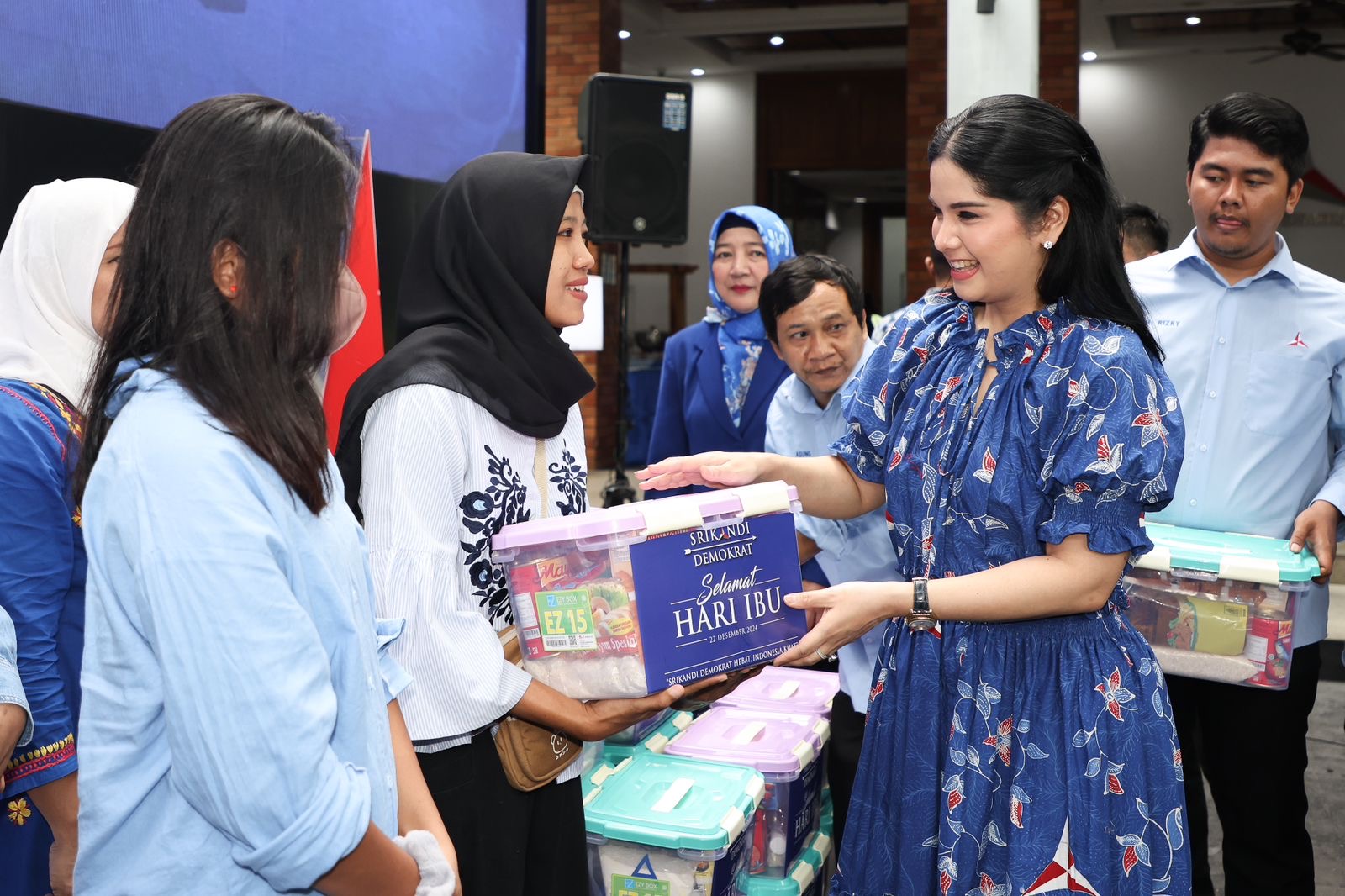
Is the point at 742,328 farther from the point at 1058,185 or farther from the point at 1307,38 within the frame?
the point at 1307,38

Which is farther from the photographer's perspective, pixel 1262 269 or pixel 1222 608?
pixel 1262 269

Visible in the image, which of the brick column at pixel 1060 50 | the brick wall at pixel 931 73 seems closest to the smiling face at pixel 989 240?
the brick wall at pixel 931 73

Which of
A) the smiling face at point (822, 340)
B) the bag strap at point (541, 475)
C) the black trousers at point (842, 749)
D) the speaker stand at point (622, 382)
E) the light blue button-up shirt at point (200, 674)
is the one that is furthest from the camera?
the speaker stand at point (622, 382)

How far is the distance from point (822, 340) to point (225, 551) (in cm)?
196

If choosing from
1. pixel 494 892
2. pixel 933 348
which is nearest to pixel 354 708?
pixel 494 892

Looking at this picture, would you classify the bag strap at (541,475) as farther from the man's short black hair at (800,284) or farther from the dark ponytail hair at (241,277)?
the man's short black hair at (800,284)

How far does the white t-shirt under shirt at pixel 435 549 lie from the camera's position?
4.66 feet

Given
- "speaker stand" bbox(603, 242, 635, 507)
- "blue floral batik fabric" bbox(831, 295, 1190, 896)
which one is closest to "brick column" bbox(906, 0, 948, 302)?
"speaker stand" bbox(603, 242, 635, 507)

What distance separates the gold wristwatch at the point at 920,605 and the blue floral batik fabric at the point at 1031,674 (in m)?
0.02

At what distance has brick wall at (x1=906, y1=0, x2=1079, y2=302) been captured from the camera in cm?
848

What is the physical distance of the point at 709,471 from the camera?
1945 millimetres

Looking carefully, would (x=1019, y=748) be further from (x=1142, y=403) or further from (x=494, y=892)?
(x=494, y=892)

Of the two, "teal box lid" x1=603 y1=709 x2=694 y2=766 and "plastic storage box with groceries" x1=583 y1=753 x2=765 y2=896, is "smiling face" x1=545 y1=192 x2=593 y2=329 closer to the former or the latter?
"plastic storage box with groceries" x1=583 y1=753 x2=765 y2=896

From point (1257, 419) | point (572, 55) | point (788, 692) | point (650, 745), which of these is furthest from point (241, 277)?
point (572, 55)
